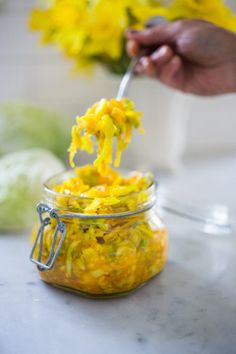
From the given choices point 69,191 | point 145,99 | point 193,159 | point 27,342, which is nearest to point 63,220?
point 69,191

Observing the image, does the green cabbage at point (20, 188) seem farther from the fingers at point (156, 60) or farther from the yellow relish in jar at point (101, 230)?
the fingers at point (156, 60)

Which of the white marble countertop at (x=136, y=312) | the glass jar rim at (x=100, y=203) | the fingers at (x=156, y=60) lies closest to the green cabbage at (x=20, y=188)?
the white marble countertop at (x=136, y=312)

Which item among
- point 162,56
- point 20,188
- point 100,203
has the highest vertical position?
point 162,56

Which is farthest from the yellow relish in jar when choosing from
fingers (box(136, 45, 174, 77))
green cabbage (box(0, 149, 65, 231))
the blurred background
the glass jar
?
the blurred background

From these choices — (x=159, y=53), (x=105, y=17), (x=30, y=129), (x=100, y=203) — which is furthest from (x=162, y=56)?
(x=100, y=203)

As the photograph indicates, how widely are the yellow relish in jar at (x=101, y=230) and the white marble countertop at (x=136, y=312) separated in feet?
0.09

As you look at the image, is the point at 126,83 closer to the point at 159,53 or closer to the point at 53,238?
the point at 159,53

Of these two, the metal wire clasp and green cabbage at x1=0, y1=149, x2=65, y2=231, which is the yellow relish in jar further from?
green cabbage at x1=0, y1=149, x2=65, y2=231

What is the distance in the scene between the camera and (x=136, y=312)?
595 millimetres

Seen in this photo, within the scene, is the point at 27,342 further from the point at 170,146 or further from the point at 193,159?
the point at 193,159

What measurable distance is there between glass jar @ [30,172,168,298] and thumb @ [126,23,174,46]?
16.8 inches

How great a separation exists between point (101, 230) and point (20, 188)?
0.28 m

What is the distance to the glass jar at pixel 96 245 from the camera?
1.98 ft

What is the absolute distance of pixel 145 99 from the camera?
1.17 m
